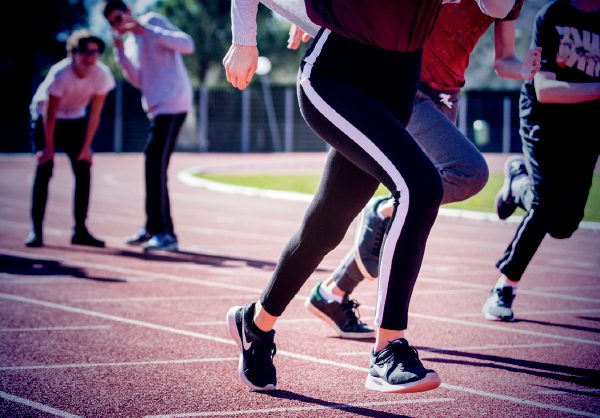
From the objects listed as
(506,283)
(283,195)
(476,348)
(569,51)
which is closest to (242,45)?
(476,348)

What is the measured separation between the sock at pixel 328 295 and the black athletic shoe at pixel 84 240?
15.2ft

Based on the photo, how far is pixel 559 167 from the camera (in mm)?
5332

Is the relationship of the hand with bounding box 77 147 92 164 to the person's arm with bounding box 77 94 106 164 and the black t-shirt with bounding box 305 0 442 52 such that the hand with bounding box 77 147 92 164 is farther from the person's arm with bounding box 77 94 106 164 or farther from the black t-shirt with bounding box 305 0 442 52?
the black t-shirt with bounding box 305 0 442 52

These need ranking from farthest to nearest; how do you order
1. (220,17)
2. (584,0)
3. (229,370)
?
(220,17) < (584,0) < (229,370)

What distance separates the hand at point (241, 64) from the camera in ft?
11.5

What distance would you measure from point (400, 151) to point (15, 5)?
43.4 meters

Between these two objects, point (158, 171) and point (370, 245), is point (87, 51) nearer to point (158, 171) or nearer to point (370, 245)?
point (158, 171)

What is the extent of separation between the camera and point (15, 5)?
43.5m

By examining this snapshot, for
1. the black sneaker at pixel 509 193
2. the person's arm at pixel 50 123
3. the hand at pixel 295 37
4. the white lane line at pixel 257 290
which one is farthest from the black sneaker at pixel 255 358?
the person's arm at pixel 50 123

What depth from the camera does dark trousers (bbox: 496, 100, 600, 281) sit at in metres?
5.31

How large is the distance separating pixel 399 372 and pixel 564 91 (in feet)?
8.25

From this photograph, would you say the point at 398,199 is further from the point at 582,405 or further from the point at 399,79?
the point at 582,405

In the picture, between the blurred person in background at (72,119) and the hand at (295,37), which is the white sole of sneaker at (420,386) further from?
the blurred person in background at (72,119)

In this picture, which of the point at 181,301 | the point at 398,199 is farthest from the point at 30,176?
the point at 398,199
